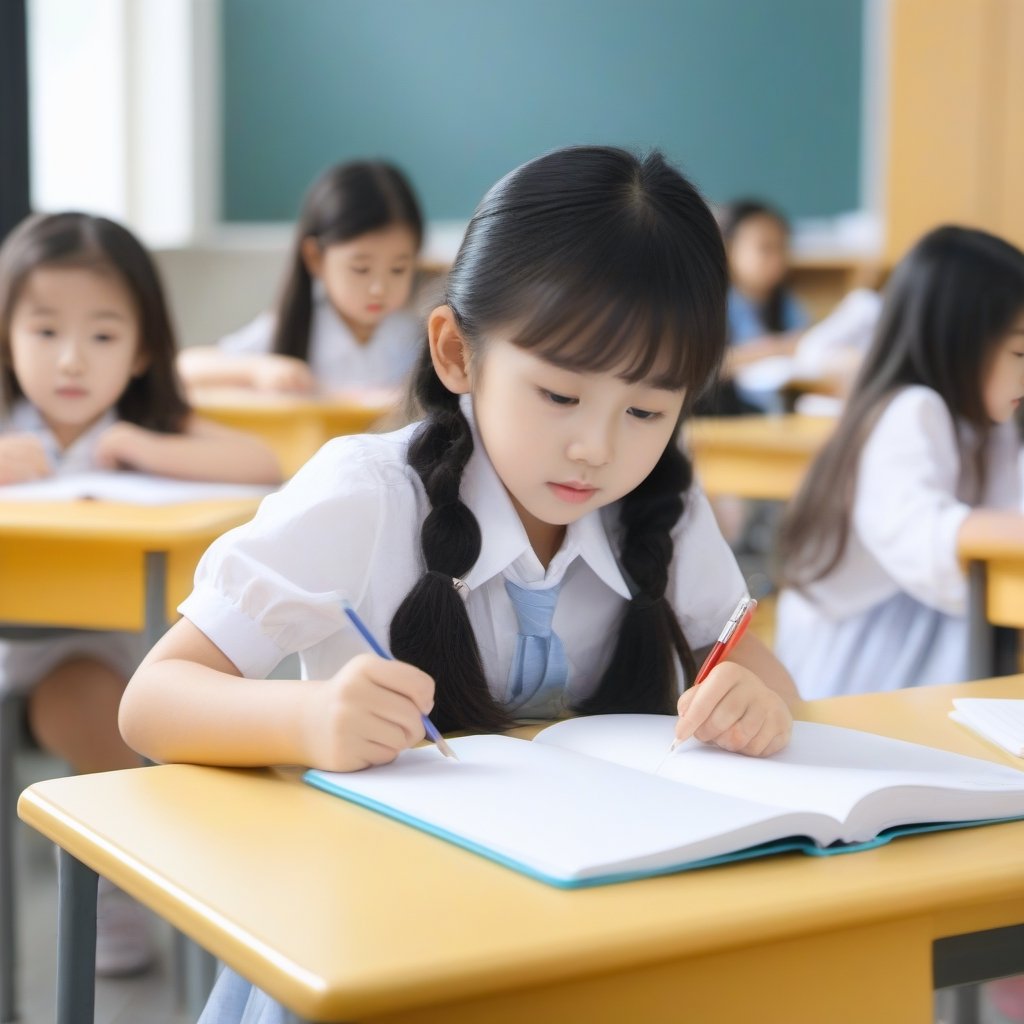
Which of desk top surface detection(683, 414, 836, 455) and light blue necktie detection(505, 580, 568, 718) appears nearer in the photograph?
light blue necktie detection(505, 580, 568, 718)

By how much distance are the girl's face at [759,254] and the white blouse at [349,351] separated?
205cm

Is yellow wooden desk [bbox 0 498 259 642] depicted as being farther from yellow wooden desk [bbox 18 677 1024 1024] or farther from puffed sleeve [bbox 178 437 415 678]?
yellow wooden desk [bbox 18 677 1024 1024]

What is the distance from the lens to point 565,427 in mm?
1049

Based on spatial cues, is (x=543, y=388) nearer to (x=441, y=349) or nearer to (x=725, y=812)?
(x=441, y=349)

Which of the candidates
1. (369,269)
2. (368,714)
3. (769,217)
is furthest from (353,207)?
(769,217)

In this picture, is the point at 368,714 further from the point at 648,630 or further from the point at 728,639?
the point at 648,630

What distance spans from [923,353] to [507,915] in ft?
5.43

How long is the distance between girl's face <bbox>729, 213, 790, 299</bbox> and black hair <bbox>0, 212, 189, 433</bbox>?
325cm

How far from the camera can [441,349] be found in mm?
1190

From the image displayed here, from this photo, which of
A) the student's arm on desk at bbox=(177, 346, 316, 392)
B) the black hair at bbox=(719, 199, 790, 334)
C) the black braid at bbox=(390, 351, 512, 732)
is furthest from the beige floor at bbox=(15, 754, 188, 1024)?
the black hair at bbox=(719, 199, 790, 334)

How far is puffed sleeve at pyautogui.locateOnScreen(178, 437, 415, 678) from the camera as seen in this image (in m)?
1.04

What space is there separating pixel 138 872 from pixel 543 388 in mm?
461

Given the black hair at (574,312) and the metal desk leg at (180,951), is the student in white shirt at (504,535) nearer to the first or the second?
the black hair at (574,312)

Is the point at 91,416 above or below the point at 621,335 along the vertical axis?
below
